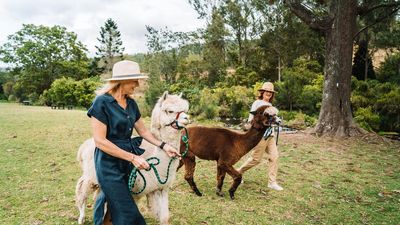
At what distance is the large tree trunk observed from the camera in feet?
35.6

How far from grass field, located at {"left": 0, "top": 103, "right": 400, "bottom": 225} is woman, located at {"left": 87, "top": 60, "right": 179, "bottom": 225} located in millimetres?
1624

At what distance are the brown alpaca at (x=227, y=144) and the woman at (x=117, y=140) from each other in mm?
2497

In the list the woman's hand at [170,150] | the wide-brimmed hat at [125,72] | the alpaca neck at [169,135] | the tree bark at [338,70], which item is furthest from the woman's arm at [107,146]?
the tree bark at [338,70]

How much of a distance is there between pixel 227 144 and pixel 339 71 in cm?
724

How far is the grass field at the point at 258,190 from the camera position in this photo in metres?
4.53

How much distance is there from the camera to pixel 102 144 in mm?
2572

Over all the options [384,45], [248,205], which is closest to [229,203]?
[248,205]

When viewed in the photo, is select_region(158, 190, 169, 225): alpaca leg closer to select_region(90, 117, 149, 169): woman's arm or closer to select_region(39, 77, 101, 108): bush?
select_region(90, 117, 149, 169): woman's arm

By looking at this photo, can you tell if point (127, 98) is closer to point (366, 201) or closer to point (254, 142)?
point (254, 142)

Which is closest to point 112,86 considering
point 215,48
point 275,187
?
point 275,187

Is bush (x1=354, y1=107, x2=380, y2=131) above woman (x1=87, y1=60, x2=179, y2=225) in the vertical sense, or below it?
below

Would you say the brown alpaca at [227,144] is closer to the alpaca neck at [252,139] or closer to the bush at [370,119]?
the alpaca neck at [252,139]

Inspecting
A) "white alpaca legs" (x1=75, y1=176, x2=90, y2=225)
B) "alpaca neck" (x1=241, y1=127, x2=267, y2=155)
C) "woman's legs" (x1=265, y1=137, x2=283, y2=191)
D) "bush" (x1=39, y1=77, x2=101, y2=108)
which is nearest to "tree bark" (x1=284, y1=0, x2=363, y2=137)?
"woman's legs" (x1=265, y1=137, x2=283, y2=191)

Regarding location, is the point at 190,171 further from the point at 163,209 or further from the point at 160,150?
the point at 160,150
